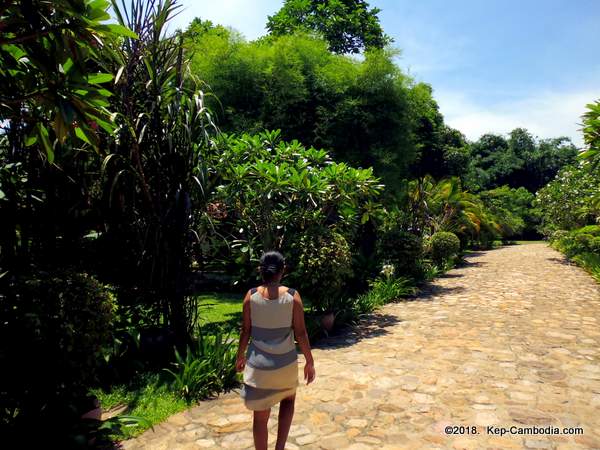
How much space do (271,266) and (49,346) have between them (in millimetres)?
1808

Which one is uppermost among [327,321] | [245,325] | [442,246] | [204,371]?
[245,325]

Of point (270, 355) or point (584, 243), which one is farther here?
point (584, 243)

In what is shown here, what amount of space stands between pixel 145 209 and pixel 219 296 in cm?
581

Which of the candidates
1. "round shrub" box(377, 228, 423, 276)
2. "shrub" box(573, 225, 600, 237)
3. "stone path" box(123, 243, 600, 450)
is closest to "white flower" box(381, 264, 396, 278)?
"round shrub" box(377, 228, 423, 276)

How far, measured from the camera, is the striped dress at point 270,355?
119 inches

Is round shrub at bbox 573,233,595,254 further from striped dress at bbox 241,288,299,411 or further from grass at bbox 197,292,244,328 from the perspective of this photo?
striped dress at bbox 241,288,299,411

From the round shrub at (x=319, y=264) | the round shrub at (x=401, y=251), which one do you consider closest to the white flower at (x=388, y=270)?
the round shrub at (x=401, y=251)

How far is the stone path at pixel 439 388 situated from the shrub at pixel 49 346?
2.13 ft

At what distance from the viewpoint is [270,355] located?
9.97 feet

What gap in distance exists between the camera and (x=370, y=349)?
6.37 metres

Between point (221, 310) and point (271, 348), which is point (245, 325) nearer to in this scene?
point (271, 348)

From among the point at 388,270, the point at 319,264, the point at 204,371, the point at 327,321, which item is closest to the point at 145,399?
the point at 204,371

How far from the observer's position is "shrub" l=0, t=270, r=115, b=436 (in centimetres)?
333

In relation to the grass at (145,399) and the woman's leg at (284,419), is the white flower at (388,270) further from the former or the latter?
the woman's leg at (284,419)
